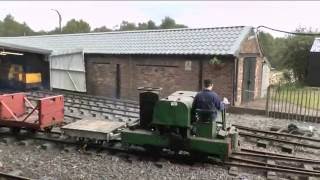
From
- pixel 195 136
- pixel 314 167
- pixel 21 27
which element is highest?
pixel 21 27

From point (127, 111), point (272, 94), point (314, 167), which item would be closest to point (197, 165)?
point (314, 167)

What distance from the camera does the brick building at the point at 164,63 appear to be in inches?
635

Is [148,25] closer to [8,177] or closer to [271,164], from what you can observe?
[271,164]

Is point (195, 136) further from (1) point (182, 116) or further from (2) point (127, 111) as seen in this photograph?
(2) point (127, 111)

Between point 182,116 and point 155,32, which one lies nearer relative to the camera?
point 182,116

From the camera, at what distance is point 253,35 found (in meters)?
18.2

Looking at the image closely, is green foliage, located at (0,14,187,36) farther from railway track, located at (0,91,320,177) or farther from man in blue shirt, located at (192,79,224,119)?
man in blue shirt, located at (192,79,224,119)

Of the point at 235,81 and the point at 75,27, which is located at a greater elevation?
the point at 75,27

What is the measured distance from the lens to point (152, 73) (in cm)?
1819

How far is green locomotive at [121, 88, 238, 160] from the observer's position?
810 cm

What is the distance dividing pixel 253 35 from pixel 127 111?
8131 mm

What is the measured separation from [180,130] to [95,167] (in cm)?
211

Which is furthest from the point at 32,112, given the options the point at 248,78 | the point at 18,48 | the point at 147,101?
the point at 248,78

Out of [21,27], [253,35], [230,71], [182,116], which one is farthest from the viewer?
[21,27]
